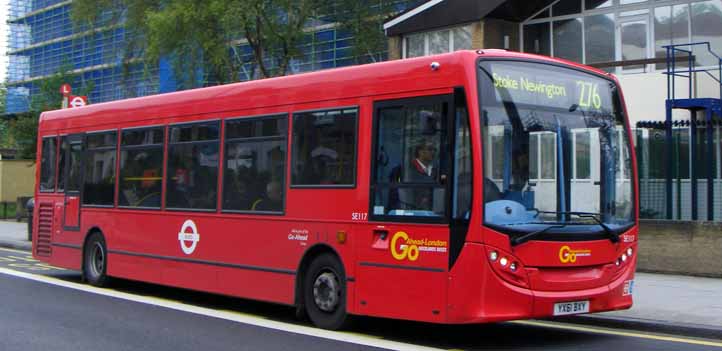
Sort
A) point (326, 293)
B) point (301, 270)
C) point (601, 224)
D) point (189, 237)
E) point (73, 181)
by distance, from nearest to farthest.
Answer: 1. point (601, 224)
2. point (326, 293)
3. point (301, 270)
4. point (189, 237)
5. point (73, 181)

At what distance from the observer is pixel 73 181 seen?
16500mm

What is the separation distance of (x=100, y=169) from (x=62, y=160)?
160cm

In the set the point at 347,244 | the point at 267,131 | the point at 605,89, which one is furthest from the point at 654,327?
the point at 267,131

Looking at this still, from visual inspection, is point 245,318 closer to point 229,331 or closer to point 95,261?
point 229,331

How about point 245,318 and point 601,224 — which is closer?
point 601,224

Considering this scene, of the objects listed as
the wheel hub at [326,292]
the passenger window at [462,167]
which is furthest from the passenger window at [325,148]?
the passenger window at [462,167]

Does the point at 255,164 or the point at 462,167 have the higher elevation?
the point at 255,164

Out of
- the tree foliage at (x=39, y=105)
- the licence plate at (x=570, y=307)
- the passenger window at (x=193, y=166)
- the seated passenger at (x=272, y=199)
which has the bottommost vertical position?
the licence plate at (x=570, y=307)

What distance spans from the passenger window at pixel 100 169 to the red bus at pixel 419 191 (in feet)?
8.29

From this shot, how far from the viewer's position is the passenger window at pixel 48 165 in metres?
17.2

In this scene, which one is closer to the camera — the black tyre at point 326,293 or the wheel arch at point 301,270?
the black tyre at point 326,293

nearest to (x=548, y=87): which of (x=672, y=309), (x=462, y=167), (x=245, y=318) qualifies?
(x=462, y=167)

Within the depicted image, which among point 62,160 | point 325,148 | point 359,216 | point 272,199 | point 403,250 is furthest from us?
point 62,160

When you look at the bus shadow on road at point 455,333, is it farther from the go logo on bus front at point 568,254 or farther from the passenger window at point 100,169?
the passenger window at point 100,169
